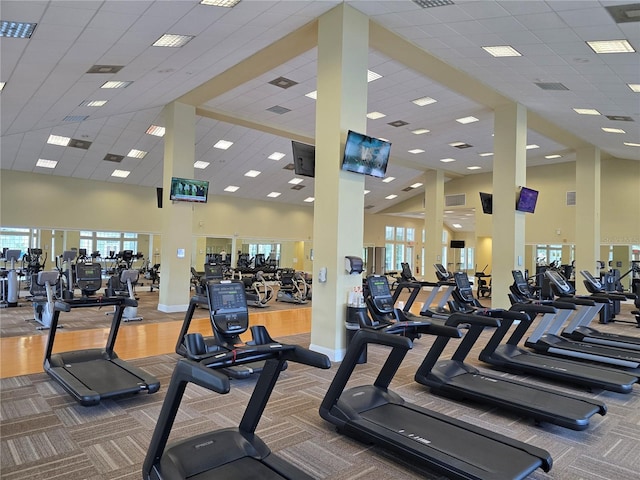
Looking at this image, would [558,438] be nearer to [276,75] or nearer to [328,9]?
[328,9]

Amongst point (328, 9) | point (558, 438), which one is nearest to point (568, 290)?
point (558, 438)

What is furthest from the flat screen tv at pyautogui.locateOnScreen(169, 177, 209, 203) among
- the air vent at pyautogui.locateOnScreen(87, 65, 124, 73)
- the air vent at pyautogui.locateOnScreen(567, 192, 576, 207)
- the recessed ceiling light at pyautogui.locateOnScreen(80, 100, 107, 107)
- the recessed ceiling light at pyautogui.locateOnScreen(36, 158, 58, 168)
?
the air vent at pyautogui.locateOnScreen(567, 192, 576, 207)

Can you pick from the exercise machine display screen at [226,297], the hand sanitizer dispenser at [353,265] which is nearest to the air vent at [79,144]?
the exercise machine display screen at [226,297]

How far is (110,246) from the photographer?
14523 mm

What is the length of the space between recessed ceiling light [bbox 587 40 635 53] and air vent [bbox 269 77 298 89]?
192 inches

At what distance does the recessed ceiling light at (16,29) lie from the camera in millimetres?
4434

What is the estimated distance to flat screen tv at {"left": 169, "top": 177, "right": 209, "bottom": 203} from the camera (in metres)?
8.89

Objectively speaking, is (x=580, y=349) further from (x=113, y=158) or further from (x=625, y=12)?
(x=113, y=158)

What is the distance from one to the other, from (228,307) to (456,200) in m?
15.3

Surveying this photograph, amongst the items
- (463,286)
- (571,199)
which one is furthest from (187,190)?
(571,199)

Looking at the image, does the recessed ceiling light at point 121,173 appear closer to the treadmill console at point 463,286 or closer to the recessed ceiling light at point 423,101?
the recessed ceiling light at point 423,101

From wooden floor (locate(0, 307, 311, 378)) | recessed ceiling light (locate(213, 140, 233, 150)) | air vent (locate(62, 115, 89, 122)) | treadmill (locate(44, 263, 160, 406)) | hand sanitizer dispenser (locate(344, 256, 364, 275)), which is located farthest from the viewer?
recessed ceiling light (locate(213, 140, 233, 150))

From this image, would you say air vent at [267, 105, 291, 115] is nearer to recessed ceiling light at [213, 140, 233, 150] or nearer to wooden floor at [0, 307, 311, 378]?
recessed ceiling light at [213, 140, 233, 150]

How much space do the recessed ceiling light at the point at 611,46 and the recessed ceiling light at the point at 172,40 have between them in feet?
17.6
